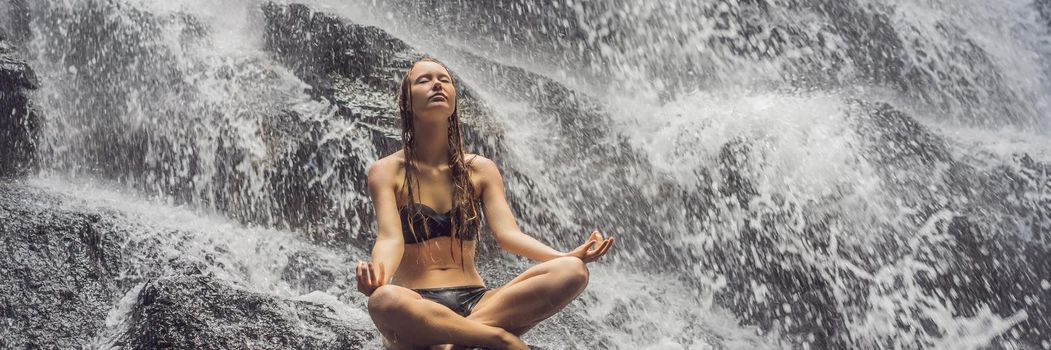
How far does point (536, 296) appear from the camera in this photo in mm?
3100

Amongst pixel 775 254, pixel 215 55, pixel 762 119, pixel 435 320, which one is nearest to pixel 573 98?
pixel 762 119

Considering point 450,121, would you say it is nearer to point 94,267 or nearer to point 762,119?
point 94,267

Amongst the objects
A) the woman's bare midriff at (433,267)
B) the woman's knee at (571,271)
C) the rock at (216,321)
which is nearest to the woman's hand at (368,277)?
the woman's bare midriff at (433,267)

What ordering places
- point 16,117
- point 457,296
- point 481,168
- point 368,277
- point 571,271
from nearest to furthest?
point 368,277 → point 571,271 → point 457,296 → point 481,168 → point 16,117

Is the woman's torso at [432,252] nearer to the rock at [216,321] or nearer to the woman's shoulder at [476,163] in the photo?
the woman's shoulder at [476,163]

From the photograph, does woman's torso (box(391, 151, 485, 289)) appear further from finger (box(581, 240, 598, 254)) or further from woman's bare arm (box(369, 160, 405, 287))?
finger (box(581, 240, 598, 254))

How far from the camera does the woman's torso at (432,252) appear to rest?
138 inches

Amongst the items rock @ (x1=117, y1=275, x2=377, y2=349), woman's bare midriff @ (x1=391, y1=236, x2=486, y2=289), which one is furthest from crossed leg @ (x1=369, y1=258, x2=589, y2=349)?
rock @ (x1=117, y1=275, x2=377, y2=349)

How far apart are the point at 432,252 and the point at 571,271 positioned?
696 millimetres

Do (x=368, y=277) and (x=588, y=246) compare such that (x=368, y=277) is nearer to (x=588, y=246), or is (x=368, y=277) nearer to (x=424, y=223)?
(x=424, y=223)

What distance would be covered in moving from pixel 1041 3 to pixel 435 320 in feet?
36.6

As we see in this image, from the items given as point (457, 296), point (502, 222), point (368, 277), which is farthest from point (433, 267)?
point (368, 277)

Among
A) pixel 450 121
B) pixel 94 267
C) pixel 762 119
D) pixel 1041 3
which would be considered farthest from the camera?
pixel 1041 3

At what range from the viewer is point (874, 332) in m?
5.63
